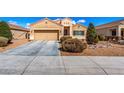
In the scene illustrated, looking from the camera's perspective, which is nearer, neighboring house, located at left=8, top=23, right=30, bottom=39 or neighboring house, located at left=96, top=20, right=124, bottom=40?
neighboring house, located at left=8, top=23, right=30, bottom=39

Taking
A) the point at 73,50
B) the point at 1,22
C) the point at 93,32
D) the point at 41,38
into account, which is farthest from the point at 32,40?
the point at 73,50

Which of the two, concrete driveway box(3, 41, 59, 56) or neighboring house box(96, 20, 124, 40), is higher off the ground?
neighboring house box(96, 20, 124, 40)

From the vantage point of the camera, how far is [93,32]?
82.1 ft

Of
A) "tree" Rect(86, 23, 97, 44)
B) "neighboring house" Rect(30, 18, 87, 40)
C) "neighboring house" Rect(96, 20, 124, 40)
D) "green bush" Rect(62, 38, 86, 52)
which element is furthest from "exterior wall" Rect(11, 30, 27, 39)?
"green bush" Rect(62, 38, 86, 52)

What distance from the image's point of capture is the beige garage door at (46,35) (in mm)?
29859

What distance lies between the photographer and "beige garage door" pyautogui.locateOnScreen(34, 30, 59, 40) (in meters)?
29.9

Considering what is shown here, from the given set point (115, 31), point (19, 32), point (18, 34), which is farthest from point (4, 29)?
point (115, 31)

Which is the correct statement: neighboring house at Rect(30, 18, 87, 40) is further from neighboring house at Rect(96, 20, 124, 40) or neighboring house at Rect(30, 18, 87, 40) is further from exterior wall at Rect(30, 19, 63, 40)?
neighboring house at Rect(96, 20, 124, 40)

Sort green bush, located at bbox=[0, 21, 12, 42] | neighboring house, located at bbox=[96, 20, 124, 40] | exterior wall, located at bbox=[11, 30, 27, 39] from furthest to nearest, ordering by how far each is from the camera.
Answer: neighboring house, located at bbox=[96, 20, 124, 40]
exterior wall, located at bbox=[11, 30, 27, 39]
green bush, located at bbox=[0, 21, 12, 42]

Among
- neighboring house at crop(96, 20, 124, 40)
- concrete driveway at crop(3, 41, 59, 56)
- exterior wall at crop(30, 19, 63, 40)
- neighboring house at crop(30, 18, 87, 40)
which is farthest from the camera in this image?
neighboring house at crop(96, 20, 124, 40)

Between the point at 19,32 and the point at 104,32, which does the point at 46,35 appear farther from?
the point at 104,32

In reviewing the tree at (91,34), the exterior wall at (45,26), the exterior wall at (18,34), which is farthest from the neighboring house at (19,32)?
the tree at (91,34)
